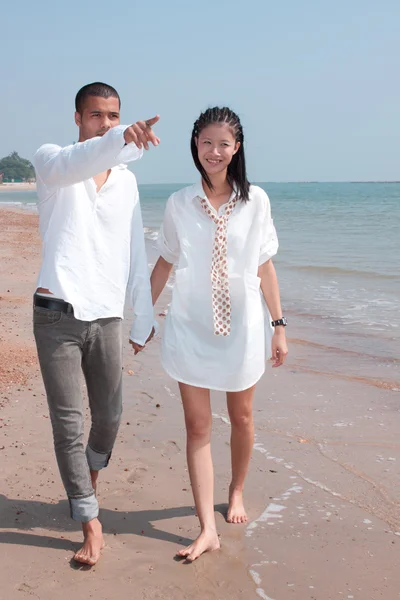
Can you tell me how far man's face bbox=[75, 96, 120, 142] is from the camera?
119 inches

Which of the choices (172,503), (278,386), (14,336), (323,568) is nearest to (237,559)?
(323,568)

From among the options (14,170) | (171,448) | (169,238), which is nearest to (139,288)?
(169,238)

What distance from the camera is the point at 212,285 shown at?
10.3 feet

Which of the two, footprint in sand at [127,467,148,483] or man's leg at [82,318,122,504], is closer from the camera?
man's leg at [82,318,122,504]

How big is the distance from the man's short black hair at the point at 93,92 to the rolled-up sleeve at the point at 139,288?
43cm

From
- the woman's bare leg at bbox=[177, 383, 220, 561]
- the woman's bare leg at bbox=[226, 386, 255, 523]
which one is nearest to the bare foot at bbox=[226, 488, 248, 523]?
→ the woman's bare leg at bbox=[226, 386, 255, 523]

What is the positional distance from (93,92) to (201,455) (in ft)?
5.22

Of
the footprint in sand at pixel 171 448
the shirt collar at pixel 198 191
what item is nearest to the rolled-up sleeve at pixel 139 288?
the shirt collar at pixel 198 191

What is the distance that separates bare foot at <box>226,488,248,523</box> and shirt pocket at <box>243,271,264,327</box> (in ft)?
2.80

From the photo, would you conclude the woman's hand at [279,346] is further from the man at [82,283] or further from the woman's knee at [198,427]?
the man at [82,283]

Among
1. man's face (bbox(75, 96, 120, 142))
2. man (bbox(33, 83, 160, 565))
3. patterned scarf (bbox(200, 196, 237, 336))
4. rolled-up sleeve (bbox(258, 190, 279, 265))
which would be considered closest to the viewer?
Result: man (bbox(33, 83, 160, 565))

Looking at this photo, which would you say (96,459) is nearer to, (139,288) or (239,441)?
(239,441)

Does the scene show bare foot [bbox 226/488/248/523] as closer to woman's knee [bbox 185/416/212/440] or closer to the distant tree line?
woman's knee [bbox 185/416/212/440]

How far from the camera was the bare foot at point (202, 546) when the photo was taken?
3068mm
